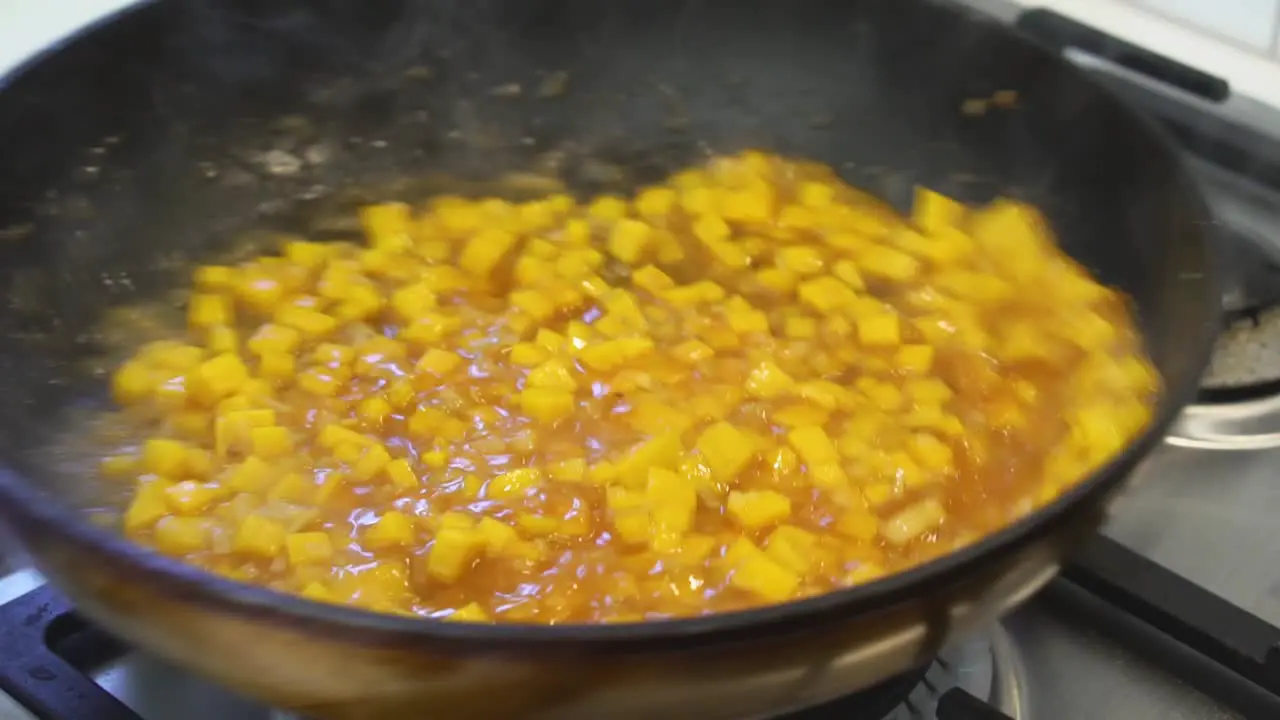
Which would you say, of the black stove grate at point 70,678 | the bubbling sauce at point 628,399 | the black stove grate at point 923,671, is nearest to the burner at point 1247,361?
the bubbling sauce at point 628,399

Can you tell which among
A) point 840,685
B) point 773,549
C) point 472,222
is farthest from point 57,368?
point 840,685

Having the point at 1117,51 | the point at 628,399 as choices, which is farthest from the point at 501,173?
the point at 1117,51

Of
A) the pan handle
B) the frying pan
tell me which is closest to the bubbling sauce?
the frying pan

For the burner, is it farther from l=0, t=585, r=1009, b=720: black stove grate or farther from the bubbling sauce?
l=0, t=585, r=1009, b=720: black stove grate

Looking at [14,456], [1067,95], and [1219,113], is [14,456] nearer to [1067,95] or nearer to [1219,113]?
[1067,95]

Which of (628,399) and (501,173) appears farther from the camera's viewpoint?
(501,173)

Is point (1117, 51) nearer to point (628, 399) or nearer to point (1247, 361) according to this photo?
point (1247, 361)

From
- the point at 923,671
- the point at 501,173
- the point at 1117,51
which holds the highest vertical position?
the point at 1117,51
